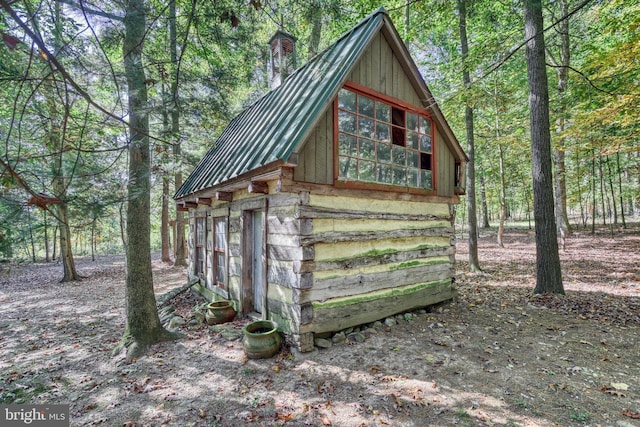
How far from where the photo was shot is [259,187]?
536 cm

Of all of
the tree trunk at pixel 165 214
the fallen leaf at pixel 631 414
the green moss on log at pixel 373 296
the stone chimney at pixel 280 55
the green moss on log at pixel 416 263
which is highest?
the stone chimney at pixel 280 55

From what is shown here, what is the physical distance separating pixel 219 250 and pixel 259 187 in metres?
3.16

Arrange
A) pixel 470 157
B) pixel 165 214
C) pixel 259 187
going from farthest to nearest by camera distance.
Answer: pixel 165 214
pixel 470 157
pixel 259 187

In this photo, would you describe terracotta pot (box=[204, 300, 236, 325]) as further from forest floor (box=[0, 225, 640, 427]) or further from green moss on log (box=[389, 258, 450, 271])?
green moss on log (box=[389, 258, 450, 271])

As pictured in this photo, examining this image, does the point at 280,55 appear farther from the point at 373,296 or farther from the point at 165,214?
the point at 165,214

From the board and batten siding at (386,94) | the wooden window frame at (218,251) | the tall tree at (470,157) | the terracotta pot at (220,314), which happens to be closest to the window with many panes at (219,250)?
the wooden window frame at (218,251)

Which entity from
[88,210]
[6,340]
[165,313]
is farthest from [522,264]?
[6,340]

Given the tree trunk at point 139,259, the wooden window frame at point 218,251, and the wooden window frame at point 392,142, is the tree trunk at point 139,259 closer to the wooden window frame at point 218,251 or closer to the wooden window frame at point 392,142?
the wooden window frame at point 218,251

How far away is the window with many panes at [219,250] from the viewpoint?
24.4ft

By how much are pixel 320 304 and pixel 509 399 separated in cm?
284

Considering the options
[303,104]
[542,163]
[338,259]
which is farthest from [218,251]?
[542,163]

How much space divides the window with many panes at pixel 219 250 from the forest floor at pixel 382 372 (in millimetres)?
1575

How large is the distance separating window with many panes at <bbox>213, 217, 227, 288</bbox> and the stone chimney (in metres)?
4.69

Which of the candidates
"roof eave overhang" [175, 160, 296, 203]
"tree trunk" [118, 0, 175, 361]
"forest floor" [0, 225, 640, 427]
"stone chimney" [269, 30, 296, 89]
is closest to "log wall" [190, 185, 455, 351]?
"roof eave overhang" [175, 160, 296, 203]
